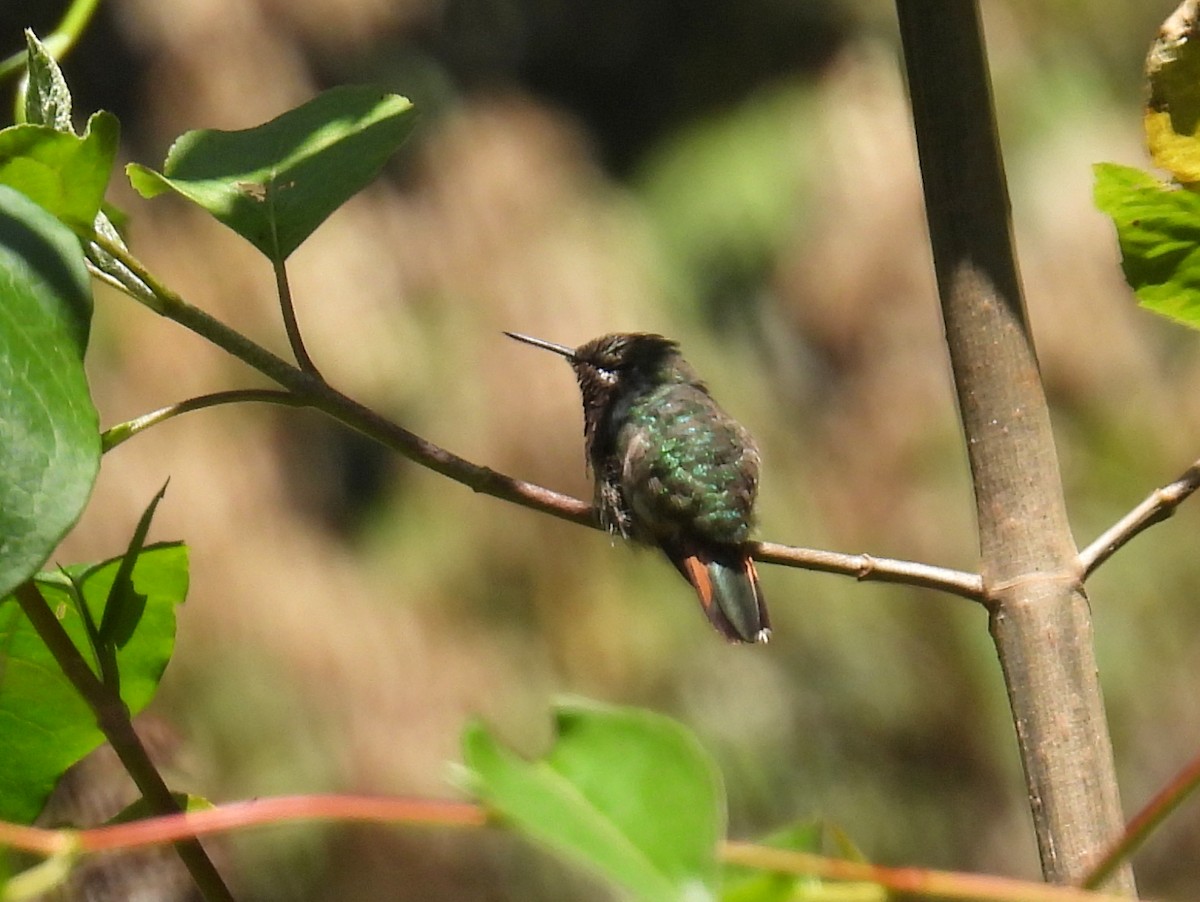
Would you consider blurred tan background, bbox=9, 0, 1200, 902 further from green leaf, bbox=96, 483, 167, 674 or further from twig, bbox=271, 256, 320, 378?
green leaf, bbox=96, 483, 167, 674

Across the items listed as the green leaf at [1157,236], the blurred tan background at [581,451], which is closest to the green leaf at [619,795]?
the green leaf at [1157,236]

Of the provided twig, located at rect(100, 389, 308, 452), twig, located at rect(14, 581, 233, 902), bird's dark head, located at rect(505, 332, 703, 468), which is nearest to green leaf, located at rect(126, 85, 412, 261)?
twig, located at rect(100, 389, 308, 452)

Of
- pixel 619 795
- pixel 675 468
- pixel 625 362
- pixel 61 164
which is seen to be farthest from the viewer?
pixel 625 362

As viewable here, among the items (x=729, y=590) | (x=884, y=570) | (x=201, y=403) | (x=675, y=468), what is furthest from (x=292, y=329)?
(x=675, y=468)

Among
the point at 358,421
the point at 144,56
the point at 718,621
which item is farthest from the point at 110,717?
the point at 144,56

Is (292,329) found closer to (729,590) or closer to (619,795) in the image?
(619,795)

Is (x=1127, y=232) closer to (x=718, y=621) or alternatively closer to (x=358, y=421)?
(x=358, y=421)
